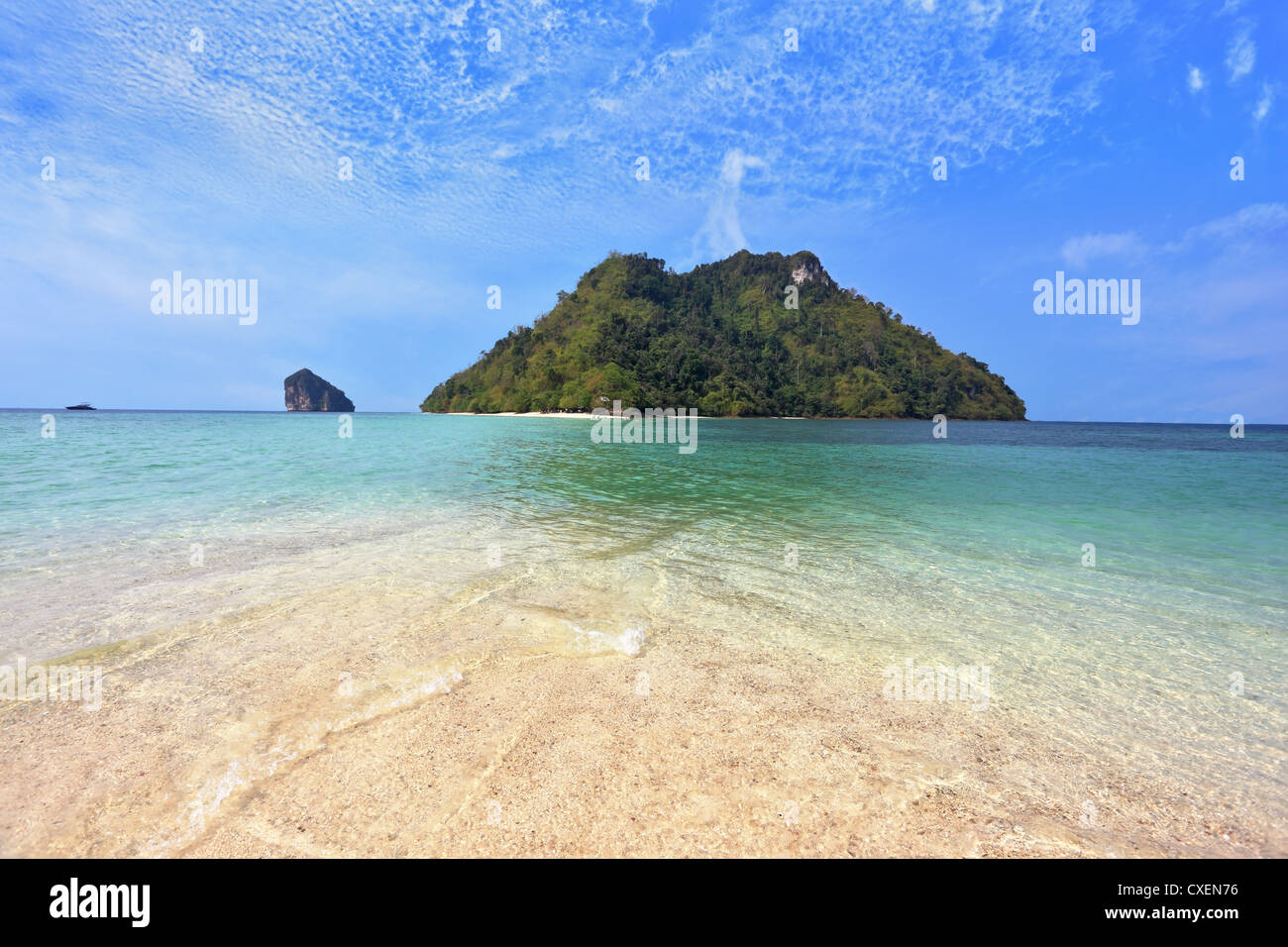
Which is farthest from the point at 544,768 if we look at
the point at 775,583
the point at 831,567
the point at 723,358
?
the point at 723,358

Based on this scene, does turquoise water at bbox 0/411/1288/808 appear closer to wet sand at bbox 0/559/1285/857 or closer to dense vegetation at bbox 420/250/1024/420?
wet sand at bbox 0/559/1285/857

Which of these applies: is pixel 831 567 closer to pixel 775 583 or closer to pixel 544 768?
pixel 775 583

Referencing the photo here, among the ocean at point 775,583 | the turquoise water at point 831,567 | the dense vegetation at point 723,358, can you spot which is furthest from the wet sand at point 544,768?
the dense vegetation at point 723,358

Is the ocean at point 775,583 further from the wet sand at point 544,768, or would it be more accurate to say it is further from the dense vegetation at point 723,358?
the dense vegetation at point 723,358

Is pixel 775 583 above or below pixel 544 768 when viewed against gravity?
above

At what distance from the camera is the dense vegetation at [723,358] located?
137 metres

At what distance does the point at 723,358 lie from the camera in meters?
151

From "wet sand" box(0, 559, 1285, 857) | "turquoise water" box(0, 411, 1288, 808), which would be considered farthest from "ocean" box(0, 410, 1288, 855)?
"wet sand" box(0, 559, 1285, 857)

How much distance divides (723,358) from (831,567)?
484ft

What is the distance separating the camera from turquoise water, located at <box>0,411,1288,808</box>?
480 cm

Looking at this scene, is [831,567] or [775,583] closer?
[775,583]

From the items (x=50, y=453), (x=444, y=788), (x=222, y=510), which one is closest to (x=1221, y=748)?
(x=444, y=788)

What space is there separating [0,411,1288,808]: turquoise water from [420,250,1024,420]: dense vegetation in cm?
10735
